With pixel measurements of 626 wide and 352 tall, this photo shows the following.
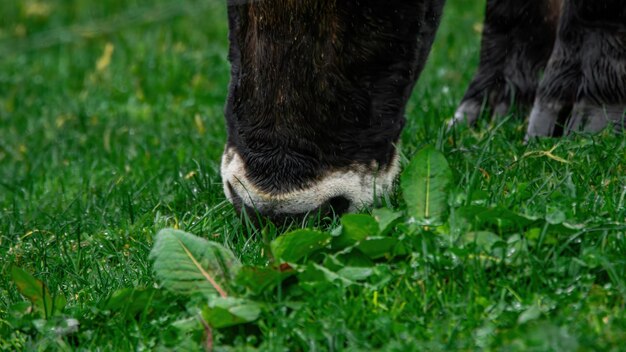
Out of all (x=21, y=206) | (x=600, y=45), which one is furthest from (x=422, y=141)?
(x=21, y=206)

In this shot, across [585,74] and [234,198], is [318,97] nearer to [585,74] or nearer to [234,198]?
[234,198]

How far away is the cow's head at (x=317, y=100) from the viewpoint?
305 cm

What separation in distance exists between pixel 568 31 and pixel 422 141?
73 cm

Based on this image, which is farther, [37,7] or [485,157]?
[37,7]

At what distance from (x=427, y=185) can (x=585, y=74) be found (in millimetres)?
1330

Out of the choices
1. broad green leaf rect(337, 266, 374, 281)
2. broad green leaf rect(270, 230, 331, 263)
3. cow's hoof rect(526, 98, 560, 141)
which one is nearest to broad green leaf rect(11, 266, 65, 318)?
broad green leaf rect(270, 230, 331, 263)

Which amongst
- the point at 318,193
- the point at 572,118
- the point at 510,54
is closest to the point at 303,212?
the point at 318,193

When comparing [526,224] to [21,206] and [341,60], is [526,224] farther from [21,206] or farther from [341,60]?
[21,206]

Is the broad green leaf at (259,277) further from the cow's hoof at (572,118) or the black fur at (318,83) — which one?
the cow's hoof at (572,118)

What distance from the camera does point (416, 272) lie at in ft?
8.73

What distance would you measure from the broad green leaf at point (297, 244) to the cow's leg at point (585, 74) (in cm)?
138

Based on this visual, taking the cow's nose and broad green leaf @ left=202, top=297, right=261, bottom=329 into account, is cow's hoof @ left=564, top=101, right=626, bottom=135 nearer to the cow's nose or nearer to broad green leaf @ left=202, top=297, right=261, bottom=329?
the cow's nose

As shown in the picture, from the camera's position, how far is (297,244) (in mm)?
2812

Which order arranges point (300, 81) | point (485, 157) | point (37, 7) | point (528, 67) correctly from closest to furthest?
point (300, 81) < point (485, 157) < point (528, 67) < point (37, 7)
